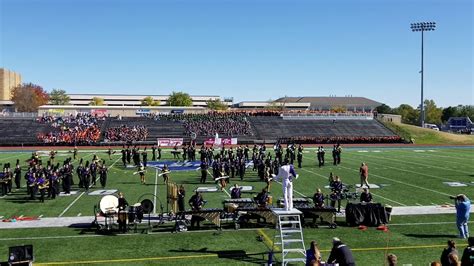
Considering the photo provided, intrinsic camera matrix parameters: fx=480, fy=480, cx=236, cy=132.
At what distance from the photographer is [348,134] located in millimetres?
65500

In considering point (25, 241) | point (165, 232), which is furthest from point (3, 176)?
point (165, 232)

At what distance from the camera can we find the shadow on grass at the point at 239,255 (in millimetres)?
12414

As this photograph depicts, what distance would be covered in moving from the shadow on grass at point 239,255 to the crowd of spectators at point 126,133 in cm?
4637

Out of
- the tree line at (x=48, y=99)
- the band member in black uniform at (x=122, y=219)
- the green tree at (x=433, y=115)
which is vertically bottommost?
the band member in black uniform at (x=122, y=219)

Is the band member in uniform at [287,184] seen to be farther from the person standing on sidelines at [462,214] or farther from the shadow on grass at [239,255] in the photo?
the person standing on sidelines at [462,214]

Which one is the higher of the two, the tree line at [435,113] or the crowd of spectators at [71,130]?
the tree line at [435,113]

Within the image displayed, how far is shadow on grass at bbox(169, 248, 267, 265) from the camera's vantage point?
1241cm

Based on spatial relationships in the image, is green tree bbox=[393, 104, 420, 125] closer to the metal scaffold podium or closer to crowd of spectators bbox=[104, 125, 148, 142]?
crowd of spectators bbox=[104, 125, 148, 142]

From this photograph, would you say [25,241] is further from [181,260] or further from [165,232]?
[181,260]

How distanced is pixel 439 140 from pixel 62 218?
5997 centimetres

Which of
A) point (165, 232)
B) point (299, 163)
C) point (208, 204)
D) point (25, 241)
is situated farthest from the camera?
point (299, 163)

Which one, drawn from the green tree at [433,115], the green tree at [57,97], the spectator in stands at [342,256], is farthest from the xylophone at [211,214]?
the green tree at [57,97]

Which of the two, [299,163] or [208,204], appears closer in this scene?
[208,204]

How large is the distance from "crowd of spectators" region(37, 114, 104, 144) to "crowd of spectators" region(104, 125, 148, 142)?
1464 millimetres
